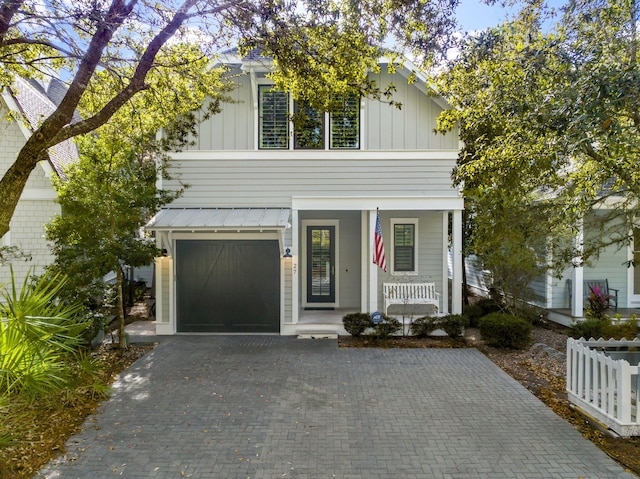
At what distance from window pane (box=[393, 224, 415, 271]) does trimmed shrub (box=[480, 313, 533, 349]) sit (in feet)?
9.38

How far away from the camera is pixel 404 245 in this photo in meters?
11.1

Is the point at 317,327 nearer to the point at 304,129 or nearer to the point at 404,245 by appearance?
the point at 404,245

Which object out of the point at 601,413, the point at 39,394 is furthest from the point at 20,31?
the point at 601,413

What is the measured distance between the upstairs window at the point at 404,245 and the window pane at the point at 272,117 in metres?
3.92

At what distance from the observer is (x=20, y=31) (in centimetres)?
695

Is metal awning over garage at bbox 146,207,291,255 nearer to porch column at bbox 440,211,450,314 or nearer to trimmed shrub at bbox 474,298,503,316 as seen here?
porch column at bbox 440,211,450,314

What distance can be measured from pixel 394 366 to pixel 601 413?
3256mm

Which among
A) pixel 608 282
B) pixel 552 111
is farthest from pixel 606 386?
pixel 608 282

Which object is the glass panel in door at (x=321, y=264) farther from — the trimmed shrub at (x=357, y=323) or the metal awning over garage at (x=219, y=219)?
the trimmed shrub at (x=357, y=323)

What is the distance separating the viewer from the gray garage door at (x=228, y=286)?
974 cm

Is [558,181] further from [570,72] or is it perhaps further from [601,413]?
[601,413]

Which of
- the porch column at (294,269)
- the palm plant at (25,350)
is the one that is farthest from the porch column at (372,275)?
the palm plant at (25,350)

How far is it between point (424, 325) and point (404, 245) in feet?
8.67

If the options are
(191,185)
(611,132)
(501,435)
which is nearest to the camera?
(611,132)
